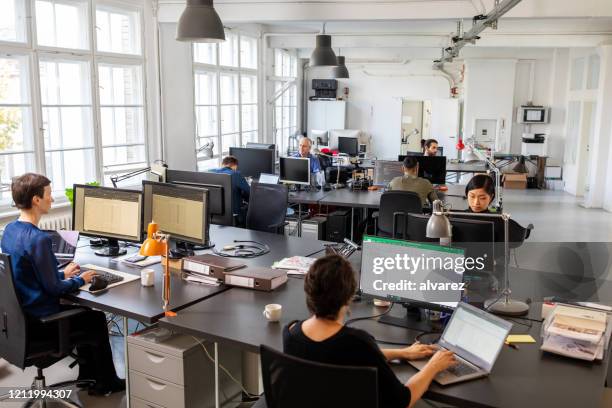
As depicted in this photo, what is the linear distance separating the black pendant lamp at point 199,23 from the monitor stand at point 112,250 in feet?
5.09

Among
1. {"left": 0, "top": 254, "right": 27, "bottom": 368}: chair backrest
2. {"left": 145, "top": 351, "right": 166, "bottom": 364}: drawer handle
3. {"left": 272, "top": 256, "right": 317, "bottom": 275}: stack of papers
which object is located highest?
{"left": 272, "top": 256, "right": 317, "bottom": 275}: stack of papers

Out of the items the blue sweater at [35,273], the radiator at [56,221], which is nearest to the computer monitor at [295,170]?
the radiator at [56,221]

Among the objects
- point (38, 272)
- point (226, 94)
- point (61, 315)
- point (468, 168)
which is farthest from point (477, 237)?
point (226, 94)

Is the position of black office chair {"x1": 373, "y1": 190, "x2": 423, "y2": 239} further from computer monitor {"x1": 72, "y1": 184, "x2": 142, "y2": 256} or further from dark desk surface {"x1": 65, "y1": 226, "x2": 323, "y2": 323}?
computer monitor {"x1": 72, "y1": 184, "x2": 142, "y2": 256}

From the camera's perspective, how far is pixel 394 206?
523 cm

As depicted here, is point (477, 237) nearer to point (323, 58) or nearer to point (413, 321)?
point (413, 321)

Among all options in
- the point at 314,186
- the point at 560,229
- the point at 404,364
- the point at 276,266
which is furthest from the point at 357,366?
the point at 560,229

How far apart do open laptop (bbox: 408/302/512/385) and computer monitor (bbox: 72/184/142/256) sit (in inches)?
83.8

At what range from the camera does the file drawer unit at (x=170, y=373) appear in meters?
2.73

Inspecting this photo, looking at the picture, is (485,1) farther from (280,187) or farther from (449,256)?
(449,256)

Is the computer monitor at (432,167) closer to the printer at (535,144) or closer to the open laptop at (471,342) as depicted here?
the open laptop at (471,342)

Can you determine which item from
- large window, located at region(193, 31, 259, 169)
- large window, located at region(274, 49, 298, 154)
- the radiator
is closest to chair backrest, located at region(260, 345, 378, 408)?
the radiator

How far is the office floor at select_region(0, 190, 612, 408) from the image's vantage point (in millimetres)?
3404

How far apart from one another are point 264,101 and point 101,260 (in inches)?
276
